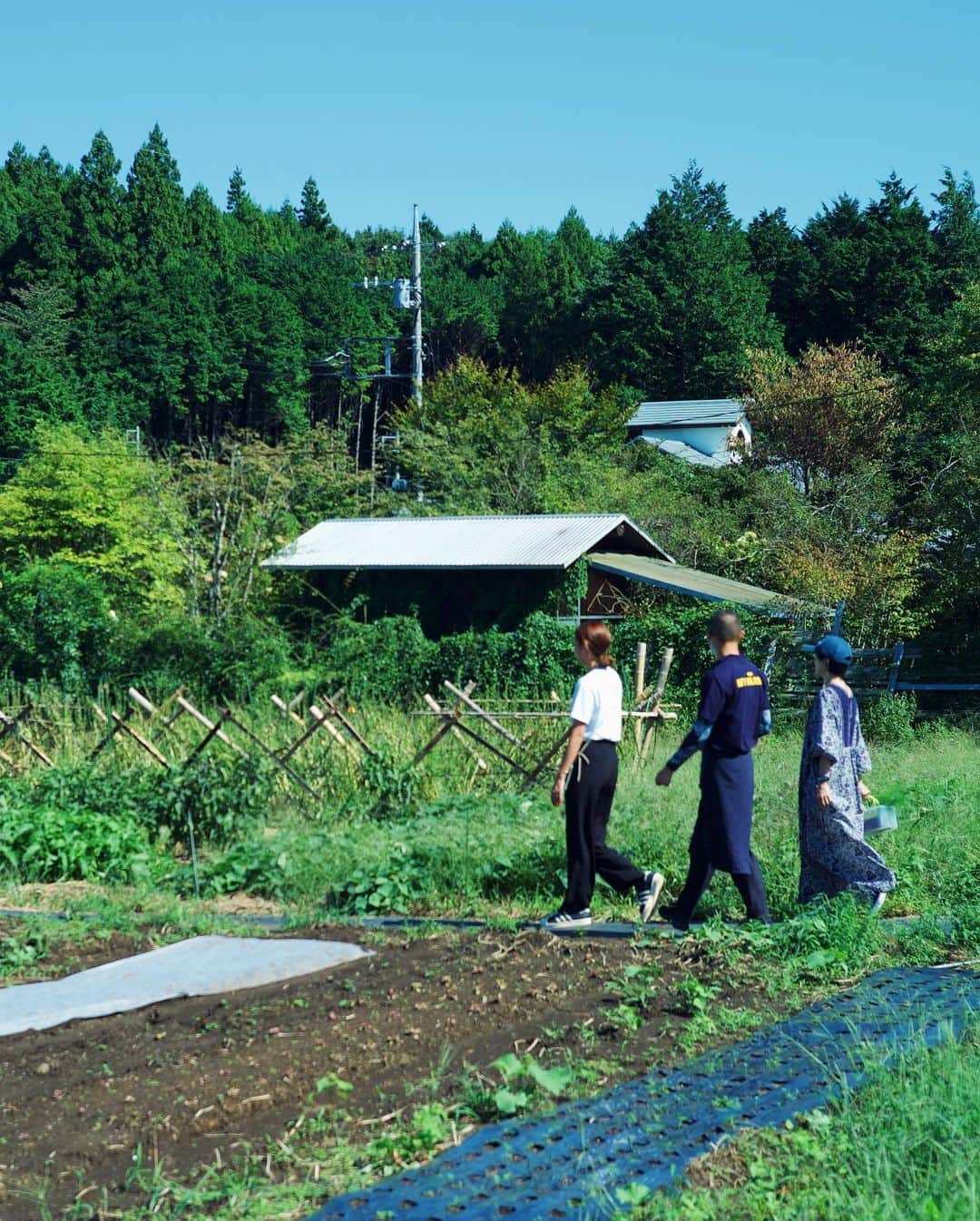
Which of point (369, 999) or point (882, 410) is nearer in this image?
point (369, 999)

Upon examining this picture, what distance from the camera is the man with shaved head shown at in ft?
21.0

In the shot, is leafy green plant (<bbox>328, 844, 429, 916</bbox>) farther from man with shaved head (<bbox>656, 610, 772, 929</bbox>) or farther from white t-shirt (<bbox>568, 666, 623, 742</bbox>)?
man with shaved head (<bbox>656, 610, 772, 929</bbox>)

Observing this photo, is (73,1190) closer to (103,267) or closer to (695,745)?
(695,745)

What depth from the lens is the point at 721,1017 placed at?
506 centimetres

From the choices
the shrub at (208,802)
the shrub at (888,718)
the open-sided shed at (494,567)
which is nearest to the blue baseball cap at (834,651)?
the shrub at (208,802)

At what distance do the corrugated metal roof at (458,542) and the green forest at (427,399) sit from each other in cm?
96

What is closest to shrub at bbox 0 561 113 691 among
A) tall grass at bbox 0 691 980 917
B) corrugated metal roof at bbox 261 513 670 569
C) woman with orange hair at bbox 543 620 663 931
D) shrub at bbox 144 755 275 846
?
corrugated metal roof at bbox 261 513 670 569

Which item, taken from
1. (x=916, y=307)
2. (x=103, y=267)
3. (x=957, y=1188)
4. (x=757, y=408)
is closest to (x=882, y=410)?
(x=757, y=408)

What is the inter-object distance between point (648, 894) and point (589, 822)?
52 cm

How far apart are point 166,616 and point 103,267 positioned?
1384 inches

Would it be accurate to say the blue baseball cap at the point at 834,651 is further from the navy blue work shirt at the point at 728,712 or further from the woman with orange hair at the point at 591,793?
the woman with orange hair at the point at 591,793

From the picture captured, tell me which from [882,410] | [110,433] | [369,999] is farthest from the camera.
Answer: [882,410]

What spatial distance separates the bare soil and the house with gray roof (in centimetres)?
3408

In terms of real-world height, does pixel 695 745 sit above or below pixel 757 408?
below
